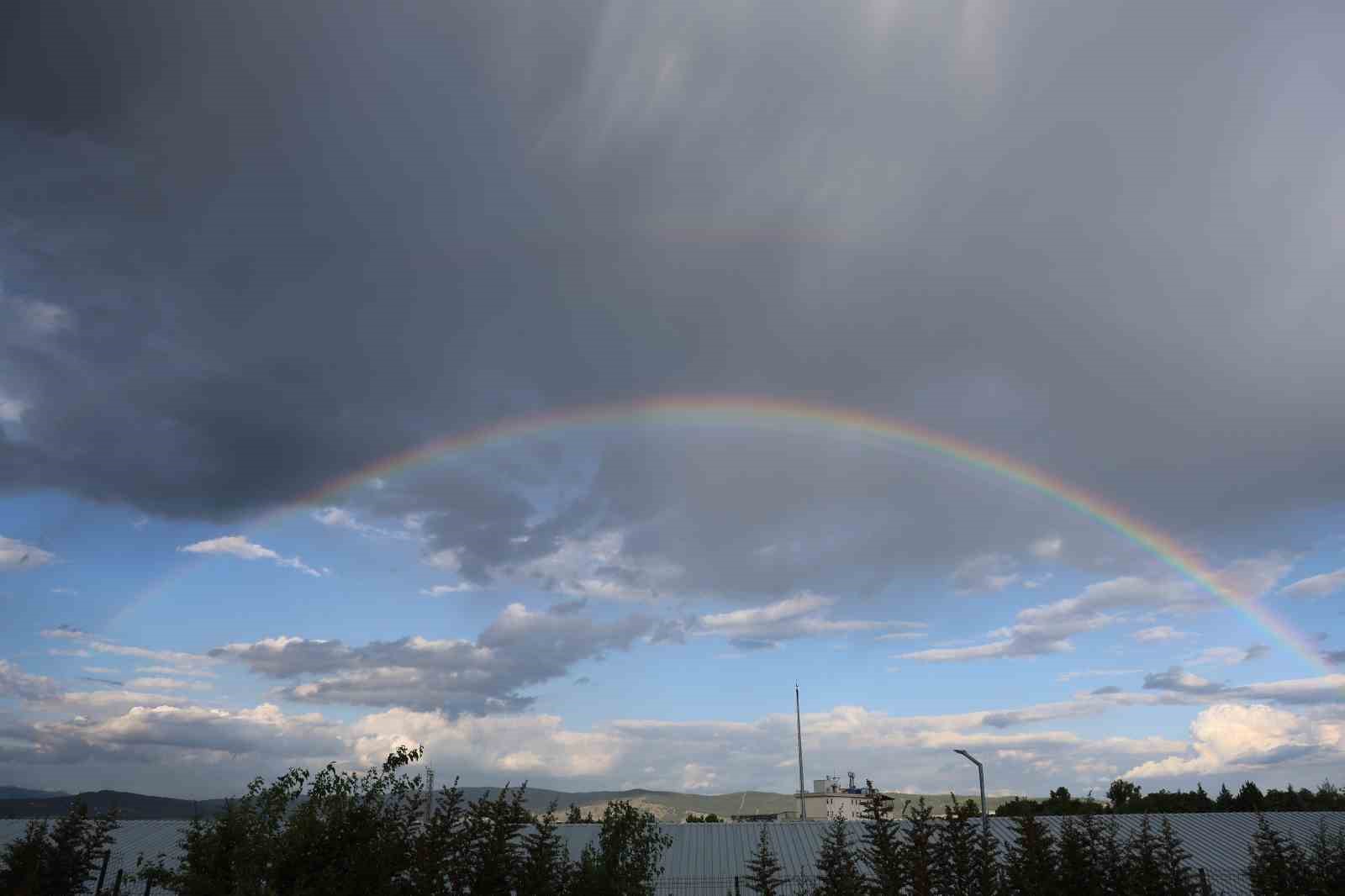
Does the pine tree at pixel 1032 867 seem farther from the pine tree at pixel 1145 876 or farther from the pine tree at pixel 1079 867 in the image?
the pine tree at pixel 1145 876

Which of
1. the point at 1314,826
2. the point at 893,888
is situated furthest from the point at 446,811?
the point at 1314,826

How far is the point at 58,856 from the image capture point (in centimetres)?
2952

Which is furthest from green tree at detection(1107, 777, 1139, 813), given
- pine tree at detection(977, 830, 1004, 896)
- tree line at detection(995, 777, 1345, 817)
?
pine tree at detection(977, 830, 1004, 896)

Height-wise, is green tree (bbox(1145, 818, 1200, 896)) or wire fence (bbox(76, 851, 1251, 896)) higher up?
green tree (bbox(1145, 818, 1200, 896))

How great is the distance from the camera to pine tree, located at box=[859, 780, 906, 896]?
26.2m

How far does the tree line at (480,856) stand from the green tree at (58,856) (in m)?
0.05

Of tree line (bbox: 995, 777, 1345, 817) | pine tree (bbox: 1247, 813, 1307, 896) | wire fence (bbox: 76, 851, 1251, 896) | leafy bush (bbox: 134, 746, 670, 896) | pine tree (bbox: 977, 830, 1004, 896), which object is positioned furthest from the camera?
tree line (bbox: 995, 777, 1345, 817)

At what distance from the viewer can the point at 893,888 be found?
85.4ft

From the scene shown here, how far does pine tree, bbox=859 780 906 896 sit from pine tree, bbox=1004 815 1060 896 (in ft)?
11.4

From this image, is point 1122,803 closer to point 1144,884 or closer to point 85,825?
point 1144,884

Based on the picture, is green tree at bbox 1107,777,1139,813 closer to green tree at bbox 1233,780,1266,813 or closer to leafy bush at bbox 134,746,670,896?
green tree at bbox 1233,780,1266,813

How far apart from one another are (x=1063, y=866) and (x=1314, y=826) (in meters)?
60.7

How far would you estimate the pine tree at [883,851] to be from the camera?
1032 inches

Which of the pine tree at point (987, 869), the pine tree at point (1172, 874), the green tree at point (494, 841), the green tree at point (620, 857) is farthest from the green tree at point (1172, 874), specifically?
the green tree at point (494, 841)
